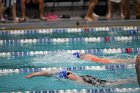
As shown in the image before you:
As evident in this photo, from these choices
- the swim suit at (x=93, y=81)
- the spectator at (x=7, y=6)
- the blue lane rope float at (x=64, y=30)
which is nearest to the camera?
the swim suit at (x=93, y=81)

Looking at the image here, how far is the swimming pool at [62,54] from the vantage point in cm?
512

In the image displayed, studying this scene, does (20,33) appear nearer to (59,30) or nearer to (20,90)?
(59,30)

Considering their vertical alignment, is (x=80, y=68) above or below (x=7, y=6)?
below

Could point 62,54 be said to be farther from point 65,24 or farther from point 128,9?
point 128,9

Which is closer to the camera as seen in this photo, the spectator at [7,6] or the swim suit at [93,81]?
the swim suit at [93,81]

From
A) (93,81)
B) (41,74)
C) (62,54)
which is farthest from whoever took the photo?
(62,54)

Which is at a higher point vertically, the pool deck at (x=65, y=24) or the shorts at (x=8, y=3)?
the shorts at (x=8, y=3)

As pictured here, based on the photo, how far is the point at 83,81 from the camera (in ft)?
16.7

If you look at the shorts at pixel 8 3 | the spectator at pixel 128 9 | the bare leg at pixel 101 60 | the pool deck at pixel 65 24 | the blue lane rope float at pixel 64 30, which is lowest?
the bare leg at pixel 101 60

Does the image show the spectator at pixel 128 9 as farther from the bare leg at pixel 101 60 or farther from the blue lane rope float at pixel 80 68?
the blue lane rope float at pixel 80 68

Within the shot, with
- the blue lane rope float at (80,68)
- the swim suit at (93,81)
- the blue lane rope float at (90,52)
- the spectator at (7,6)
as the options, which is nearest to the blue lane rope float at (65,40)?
the blue lane rope float at (90,52)

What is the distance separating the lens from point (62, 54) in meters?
6.69

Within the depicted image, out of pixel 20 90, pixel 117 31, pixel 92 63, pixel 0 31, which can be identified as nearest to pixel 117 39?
pixel 117 31

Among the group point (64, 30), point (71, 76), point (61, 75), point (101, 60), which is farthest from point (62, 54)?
point (64, 30)
